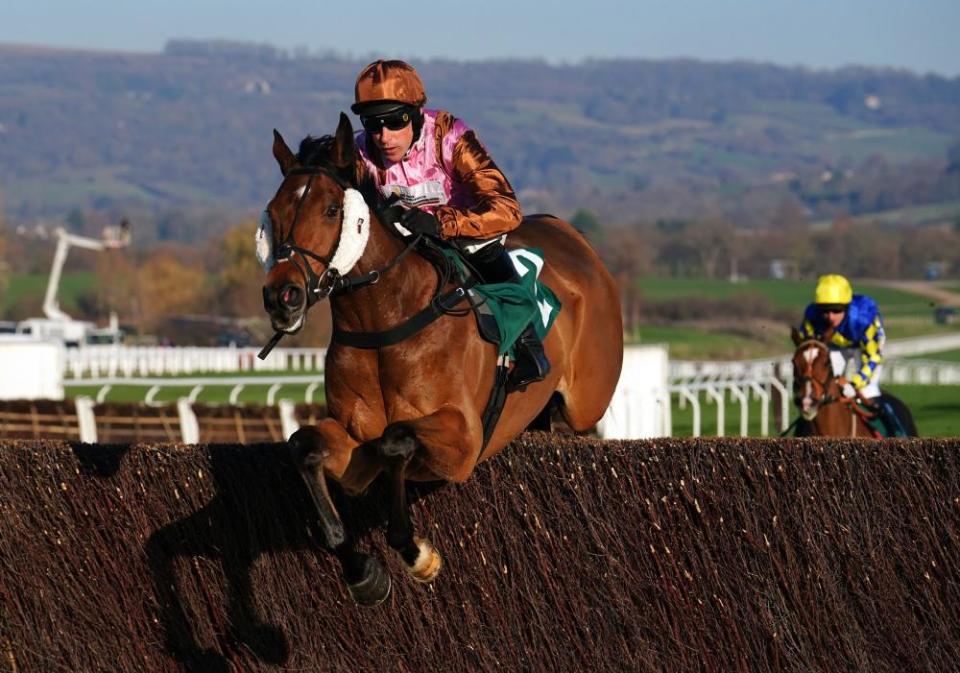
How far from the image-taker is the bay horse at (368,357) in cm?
514

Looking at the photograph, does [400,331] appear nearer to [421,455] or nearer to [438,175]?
[421,455]

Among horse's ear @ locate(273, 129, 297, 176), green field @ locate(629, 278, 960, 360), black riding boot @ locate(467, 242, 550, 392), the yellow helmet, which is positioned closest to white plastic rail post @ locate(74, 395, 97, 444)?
the yellow helmet

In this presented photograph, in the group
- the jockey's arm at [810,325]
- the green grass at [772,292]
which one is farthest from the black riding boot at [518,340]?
the green grass at [772,292]

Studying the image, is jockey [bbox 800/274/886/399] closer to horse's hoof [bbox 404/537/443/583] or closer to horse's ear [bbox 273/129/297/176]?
horse's hoof [bbox 404/537/443/583]

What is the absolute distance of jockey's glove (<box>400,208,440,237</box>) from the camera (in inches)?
220

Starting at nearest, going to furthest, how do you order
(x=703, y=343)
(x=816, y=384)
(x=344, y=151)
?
(x=344, y=151), (x=816, y=384), (x=703, y=343)

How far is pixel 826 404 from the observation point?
981cm

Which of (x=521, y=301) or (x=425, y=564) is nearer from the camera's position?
(x=425, y=564)

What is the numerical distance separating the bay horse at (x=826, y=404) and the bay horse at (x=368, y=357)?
4.23 metres

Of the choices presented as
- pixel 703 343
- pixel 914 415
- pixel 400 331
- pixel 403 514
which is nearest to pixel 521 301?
pixel 400 331

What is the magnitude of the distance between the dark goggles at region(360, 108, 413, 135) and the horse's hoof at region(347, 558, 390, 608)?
1451 millimetres

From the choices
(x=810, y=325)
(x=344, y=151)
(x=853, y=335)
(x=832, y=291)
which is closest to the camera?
(x=344, y=151)

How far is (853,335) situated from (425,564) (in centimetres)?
515

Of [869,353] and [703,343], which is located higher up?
[869,353]
